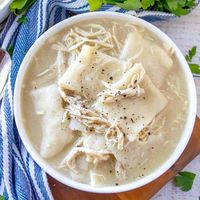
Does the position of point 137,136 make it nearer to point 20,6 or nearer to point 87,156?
point 87,156

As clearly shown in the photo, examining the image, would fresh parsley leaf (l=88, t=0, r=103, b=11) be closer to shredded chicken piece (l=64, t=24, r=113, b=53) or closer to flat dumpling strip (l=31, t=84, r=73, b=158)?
shredded chicken piece (l=64, t=24, r=113, b=53)

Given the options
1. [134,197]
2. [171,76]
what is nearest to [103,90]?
[171,76]

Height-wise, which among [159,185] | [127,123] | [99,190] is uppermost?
[127,123]

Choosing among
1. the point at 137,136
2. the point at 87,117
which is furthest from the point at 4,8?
the point at 137,136

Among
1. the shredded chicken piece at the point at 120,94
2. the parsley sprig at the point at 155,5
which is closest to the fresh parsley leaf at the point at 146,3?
the parsley sprig at the point at 155,5

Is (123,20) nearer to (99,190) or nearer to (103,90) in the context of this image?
(103,90)

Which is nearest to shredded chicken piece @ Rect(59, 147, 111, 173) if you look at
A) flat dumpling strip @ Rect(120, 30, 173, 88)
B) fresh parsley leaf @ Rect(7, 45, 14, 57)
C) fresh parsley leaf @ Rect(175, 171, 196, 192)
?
flat dumpling strip @ Rect(120, 30, 173, 88)

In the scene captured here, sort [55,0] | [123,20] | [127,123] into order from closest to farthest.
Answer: [127,123], [123,20], [55,0]
